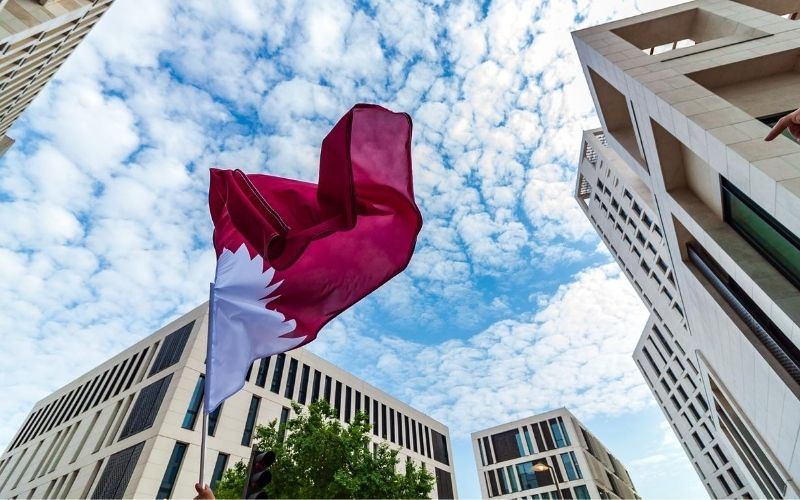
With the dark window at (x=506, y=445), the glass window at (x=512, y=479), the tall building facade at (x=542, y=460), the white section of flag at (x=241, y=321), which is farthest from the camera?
the dark window at (x=506, y=445)

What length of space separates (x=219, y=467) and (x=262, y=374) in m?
8.04

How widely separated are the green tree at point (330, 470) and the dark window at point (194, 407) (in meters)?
12.4

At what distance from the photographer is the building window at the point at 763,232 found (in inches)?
344

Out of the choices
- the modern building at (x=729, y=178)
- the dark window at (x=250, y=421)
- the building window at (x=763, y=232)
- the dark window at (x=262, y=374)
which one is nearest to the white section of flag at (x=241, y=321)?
the modern building at (x=729, y=178)

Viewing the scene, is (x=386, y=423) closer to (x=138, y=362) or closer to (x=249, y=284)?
(x=138, y=362)

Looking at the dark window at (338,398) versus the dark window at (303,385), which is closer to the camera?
the dark window at (303,385)

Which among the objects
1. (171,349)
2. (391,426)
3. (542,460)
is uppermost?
(171,349)

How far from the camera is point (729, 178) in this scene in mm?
9148

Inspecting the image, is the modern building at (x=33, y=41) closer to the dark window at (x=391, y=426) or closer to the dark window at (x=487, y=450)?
the dark window at (x=391, y=426)

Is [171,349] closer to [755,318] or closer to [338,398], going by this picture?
[338,398]

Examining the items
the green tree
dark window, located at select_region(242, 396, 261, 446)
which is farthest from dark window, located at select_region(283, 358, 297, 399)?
the green tree

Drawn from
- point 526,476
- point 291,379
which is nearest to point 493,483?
point 526,476

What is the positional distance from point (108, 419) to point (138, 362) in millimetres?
4799

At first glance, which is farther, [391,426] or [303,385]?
[391,426]
